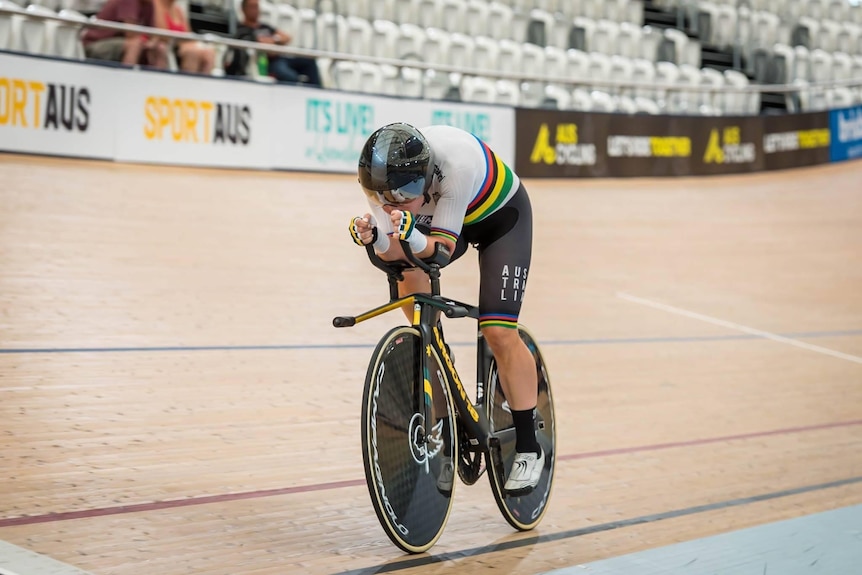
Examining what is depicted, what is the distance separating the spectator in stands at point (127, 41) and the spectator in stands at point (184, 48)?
0.14 metres

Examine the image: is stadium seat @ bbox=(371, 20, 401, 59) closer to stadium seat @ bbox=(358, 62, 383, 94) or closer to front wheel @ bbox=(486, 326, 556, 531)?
stadium seat @ bbox=(358, 62, 383, 94)

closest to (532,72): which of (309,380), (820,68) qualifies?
(820,68)

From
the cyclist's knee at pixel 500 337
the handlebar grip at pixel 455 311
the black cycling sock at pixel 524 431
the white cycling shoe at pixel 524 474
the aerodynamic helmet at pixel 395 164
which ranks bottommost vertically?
the white cycling shoe at pixel 524 474

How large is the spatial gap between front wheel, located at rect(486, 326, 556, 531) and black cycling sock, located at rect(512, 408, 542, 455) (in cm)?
3

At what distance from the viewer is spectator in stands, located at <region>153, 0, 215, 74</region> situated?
8.99 m

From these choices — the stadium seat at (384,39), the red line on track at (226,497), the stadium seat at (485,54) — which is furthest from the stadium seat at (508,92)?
the red line on track at (226,497)

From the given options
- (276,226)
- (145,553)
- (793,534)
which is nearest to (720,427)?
(793,534)

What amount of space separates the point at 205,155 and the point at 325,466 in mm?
6203

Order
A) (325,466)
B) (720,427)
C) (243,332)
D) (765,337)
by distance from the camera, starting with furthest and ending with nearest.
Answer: (765,337) < (243,332) < (720,427) < (325,466)

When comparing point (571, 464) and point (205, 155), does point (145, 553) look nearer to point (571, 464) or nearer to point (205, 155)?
point (571, 464)

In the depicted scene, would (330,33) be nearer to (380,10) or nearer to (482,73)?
(380,10)

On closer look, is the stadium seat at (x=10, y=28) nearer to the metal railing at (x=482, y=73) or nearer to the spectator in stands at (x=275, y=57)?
the metal railing at (x=482, y=73)

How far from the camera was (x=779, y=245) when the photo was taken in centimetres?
1050

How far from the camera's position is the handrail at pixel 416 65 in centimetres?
848
